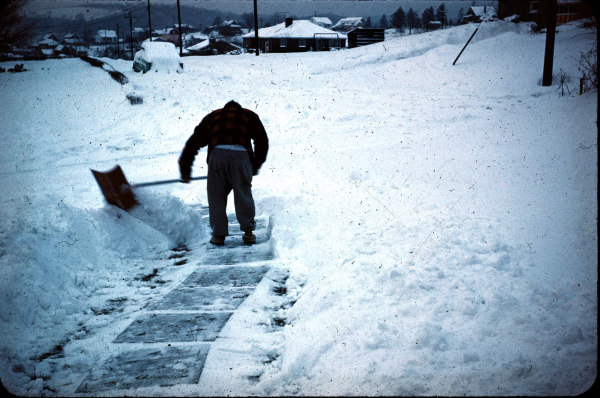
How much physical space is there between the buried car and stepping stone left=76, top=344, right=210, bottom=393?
15.8 meters

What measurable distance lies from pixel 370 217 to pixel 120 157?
21.7ft

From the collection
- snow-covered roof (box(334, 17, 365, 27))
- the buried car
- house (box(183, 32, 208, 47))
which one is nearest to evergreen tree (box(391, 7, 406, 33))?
the buried car

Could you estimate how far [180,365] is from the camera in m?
2.59

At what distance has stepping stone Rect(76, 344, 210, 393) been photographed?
2.41m

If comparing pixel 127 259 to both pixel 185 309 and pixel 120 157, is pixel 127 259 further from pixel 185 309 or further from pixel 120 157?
pixel 120 157

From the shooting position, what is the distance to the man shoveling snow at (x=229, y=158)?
4.75m

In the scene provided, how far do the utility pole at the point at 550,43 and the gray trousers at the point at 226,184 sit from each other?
32.9ft

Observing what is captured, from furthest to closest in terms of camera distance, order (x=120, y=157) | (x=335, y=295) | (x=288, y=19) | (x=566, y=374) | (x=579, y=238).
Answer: (x=288, y=19), (x=120, y=157), (x=579, y=238), (x=335, y=295), (x=566, y=374)

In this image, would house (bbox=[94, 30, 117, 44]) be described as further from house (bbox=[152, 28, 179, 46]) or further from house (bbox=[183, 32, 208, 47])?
house (bbox=[183, 32, 208, 47])

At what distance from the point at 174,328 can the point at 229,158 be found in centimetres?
227

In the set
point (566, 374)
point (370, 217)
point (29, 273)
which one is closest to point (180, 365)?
point (29, 273)

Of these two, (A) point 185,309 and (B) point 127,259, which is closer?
(A) point 185,309

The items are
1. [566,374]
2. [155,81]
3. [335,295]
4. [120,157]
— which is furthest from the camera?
[155,81]

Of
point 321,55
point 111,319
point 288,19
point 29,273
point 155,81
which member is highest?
point 288,19
